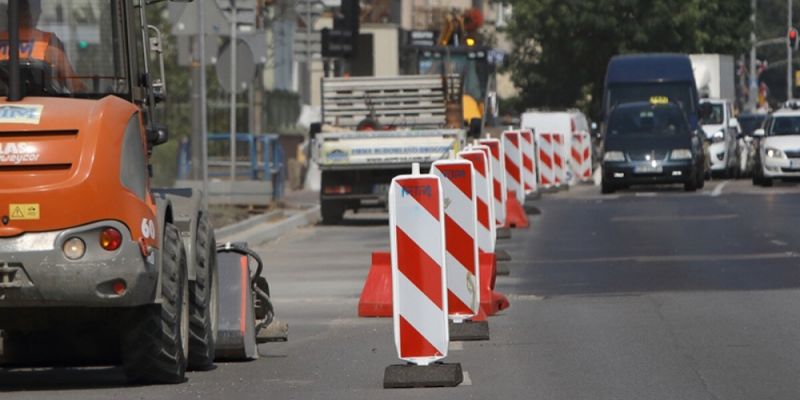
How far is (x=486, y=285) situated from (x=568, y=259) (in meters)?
6.08

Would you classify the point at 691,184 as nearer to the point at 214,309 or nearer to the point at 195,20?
the point at 195,20

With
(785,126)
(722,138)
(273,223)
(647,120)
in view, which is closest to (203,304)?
(273,223)

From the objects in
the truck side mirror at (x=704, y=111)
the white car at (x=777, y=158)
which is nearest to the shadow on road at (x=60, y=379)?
the white car at (x=777, y=158)

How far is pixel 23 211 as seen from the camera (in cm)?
1024

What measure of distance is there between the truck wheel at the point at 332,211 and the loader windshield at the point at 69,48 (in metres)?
19.2

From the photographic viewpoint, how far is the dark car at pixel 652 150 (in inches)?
1537

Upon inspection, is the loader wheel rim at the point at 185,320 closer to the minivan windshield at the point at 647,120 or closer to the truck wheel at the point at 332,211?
the truck wheel at the point at 332,211

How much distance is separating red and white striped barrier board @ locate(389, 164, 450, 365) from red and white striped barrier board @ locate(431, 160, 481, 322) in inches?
92.6

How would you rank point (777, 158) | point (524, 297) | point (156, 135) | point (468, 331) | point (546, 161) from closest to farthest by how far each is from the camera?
point (156, 135), point (468, 331), point (524, 297), point (546, 161), point (777, 158)

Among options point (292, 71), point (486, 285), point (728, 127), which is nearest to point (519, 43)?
point (292, 71)

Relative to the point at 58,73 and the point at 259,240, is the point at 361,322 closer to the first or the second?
the point at 58,73

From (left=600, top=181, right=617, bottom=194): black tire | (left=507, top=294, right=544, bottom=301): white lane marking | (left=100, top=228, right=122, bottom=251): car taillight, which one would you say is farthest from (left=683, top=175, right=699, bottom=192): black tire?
(left=100, top=228, right=122, bottom=251): car taillight

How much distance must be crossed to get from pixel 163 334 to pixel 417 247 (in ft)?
4.72

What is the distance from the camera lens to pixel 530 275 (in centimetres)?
1936
